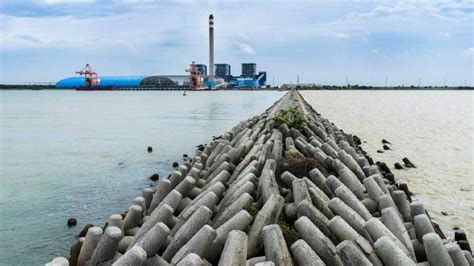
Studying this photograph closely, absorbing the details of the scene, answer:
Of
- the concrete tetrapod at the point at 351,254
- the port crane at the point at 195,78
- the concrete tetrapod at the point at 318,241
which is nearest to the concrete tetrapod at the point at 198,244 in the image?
the concrete tetrapod at the point at 318,241

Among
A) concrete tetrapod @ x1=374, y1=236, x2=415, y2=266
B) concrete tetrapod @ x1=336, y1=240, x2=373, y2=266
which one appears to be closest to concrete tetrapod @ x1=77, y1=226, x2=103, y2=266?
concrete tetrapod @ x1=336, y1=240, x2=373, y2=266

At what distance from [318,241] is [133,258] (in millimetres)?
1742

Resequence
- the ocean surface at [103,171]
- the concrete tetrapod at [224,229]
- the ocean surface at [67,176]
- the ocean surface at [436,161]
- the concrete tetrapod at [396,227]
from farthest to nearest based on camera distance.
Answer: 1. the ocean surface at [436,161]
2. the ocean surface at [103,171]
3. the ocean surface at [67,176]
4. the concrete tetrapod at [396,227]
5. the concrete tetrapod at [224,229]

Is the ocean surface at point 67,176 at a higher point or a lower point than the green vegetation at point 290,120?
lower

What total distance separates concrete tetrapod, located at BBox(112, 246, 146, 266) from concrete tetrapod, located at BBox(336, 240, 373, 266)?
1782 millimetres

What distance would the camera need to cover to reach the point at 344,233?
509 cm

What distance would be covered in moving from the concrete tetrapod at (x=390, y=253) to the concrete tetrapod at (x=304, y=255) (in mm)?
613

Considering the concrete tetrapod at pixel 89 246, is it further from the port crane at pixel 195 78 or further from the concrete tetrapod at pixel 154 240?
the port crane at pixel 195 78

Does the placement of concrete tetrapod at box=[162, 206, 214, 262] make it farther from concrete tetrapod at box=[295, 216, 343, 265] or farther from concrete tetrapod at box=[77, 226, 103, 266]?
concrete tetrapod at box=[295, 216, 343, 265]

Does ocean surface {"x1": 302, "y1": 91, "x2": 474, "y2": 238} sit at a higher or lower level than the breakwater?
lower

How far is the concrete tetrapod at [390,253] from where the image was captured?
451 cm

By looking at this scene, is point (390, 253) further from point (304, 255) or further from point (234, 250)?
point (234, 250)

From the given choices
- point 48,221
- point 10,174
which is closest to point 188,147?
point 10,174

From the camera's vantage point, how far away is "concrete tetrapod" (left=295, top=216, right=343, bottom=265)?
15.4 feet
